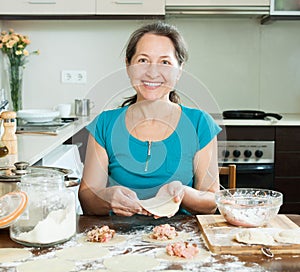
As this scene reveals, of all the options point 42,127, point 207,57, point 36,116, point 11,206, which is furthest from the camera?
point 207,57

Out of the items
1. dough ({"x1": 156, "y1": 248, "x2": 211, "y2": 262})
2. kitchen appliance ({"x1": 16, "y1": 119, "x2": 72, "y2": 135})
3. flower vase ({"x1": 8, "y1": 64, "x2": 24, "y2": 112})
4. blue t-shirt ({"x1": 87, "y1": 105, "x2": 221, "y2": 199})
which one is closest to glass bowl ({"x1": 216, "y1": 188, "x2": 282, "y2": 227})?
dough ({"x1": 156, "y1": 248, "x2": 211, "y2": 262})

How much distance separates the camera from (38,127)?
9.76ft

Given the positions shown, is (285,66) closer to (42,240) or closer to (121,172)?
(121,172)

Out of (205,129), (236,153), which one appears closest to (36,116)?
(236,153)

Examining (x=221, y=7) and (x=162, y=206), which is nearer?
(x=162, y=206)

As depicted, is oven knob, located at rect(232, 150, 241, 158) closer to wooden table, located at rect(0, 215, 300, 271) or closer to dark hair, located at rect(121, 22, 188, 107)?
dark hair, located at rect(121, 22, 188, 107)

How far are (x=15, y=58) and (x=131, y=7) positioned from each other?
2.78 ft

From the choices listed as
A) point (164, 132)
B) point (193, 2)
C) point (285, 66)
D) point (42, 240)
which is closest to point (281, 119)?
point (285, 66)

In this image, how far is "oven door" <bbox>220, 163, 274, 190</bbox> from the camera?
10.6ft

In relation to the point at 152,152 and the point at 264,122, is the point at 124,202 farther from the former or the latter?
the point at 264,122

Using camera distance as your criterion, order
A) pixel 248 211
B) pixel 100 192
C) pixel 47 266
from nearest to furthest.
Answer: pixel 47 266
pixel 248 211
pixel 100 192

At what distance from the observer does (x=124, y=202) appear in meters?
1.37

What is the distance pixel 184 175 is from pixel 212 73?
84.1 inches

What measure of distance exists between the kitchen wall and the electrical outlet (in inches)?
1.1
